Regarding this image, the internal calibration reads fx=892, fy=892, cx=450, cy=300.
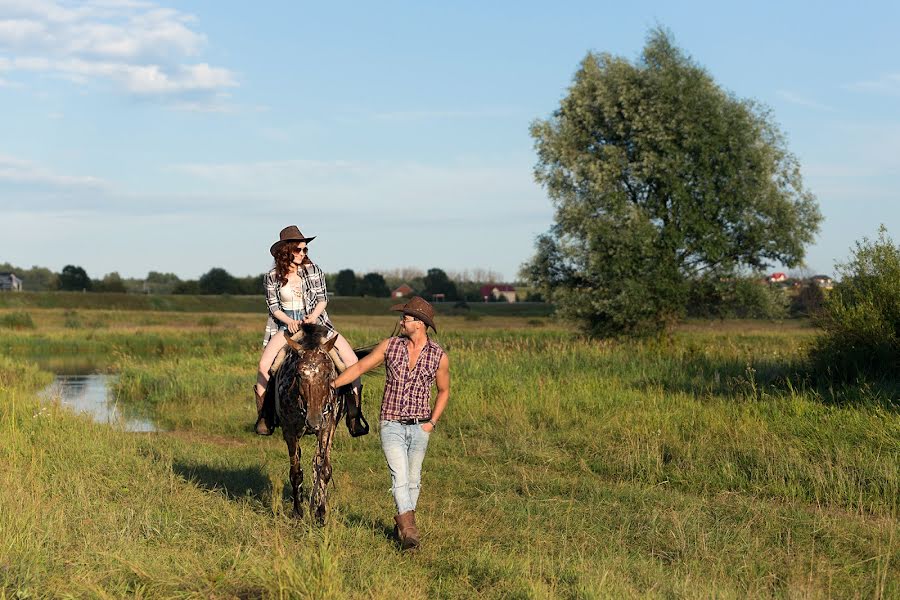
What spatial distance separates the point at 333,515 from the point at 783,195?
2620 centimetres

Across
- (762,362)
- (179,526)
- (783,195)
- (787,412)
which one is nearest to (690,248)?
(783,195)

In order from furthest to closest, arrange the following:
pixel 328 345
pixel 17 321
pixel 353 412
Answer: pixel 17 321
pixel 353 412
pixel 328 345

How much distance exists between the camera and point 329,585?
5801mm

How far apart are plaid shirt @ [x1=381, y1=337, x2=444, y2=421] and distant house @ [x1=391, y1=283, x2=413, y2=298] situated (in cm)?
10604

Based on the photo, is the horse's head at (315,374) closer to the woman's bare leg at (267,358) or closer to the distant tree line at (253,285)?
the woman's bare leg at (267,358)

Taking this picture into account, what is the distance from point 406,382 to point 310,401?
3.05ft

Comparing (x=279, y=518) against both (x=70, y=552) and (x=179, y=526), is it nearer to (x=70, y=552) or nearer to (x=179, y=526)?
(x=179, y=526)

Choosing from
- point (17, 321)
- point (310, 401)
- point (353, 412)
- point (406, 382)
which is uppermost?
point (406, 382)

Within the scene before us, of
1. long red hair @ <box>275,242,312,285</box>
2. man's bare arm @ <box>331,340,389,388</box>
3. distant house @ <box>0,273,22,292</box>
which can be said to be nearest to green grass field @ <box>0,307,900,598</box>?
man's bare arm @ <box>331,340,389,388</box>

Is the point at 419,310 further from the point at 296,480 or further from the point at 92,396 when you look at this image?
the point at 92,396

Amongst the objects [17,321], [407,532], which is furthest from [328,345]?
[17,321]

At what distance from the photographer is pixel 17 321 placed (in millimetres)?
56094

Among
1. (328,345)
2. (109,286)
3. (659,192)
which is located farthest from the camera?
(109,286)

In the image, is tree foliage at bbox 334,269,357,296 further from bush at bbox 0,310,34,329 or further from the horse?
the horse
